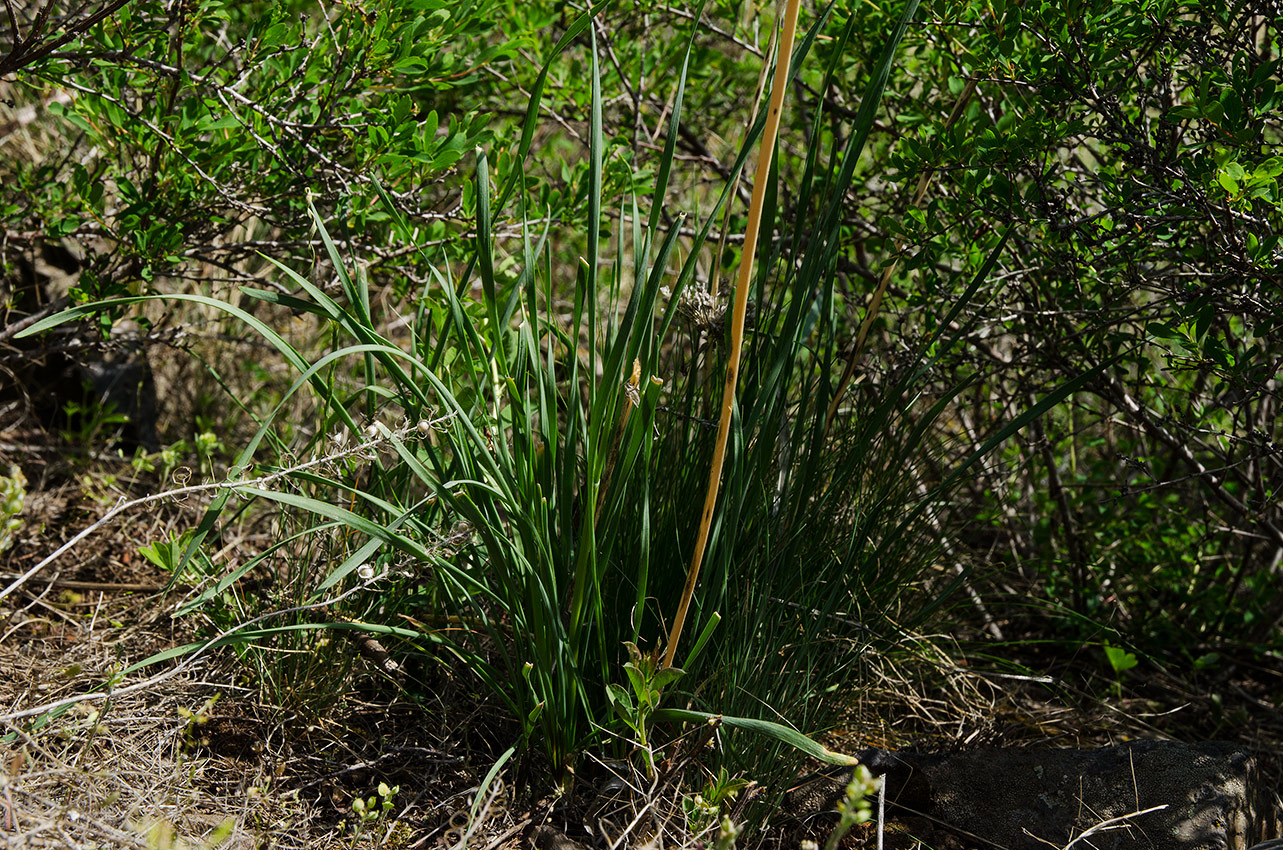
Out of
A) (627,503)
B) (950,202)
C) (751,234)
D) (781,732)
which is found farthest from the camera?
(950,202)

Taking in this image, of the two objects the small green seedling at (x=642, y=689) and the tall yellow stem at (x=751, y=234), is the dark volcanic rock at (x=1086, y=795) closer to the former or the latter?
the small green seedling at (x=642, y=689)

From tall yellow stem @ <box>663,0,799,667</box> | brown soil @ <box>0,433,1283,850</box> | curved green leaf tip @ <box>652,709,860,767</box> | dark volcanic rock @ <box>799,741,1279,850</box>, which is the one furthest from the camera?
dark volcanic rock @ <box>799,741,1279,850</box>

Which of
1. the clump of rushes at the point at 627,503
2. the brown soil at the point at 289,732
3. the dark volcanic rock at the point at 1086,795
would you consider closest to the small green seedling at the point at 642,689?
the clump of rushes at the point at 627,503

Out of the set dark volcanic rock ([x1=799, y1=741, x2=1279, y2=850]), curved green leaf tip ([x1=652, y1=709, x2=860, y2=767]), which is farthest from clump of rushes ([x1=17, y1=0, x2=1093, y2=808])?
dark volcanic rock ([x1=799, y1=741, x2=1279, y2=850])

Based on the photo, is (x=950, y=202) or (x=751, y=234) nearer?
(x=751, y=234)

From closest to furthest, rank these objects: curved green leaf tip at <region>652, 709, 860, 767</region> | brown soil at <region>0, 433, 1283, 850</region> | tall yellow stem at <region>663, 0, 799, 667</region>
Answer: tall yellow stem at <region>663, 0, 799, 667</region> < curved green leaf tip at <region>652, 709, 860, 767</region> < brown soil at <region>0, 433, 1283, 850</region>

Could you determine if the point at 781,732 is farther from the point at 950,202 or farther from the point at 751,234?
the point at 950,202

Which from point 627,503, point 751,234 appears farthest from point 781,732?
point 751,234

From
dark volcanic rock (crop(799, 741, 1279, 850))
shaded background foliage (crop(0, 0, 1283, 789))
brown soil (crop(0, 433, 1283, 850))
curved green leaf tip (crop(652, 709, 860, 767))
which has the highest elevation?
shaded background foliage (crop(0, 0, 1283, 789))

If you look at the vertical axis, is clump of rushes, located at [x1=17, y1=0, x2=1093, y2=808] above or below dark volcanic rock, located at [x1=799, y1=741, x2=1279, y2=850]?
above

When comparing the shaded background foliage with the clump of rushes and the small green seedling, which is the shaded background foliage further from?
the small green seedling

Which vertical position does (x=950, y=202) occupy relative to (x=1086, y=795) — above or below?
above

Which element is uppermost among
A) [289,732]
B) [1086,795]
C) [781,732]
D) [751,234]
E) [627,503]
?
[751,234]

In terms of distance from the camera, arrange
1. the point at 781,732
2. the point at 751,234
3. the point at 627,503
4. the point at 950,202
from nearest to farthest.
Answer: the point at 751,234, the point at 781,732, the point at 627,503, the point at 950,202
